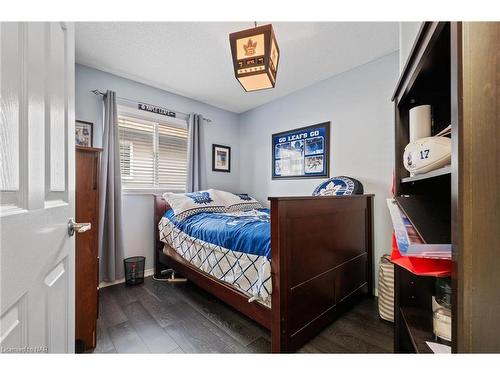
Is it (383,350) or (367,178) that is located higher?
(367,178)

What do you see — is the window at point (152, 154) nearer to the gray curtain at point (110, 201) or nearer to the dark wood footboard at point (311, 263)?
the gray curtain at point (110, 201)

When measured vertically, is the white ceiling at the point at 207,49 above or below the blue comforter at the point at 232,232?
above

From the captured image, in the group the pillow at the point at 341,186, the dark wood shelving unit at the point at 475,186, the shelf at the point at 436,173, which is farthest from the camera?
the pillow at the point at 341,186

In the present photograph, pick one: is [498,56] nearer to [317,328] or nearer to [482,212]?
[482,212]

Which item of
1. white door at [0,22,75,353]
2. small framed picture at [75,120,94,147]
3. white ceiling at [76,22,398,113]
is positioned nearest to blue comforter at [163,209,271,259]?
white door at [0,22,75,353]

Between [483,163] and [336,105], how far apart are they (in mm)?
2398

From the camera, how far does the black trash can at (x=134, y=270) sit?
2.46 metres

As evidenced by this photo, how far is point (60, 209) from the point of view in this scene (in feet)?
2.37

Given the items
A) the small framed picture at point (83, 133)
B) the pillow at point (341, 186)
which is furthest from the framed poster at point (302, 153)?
the small framed picture at point (83, 133)

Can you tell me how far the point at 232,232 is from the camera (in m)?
1.75

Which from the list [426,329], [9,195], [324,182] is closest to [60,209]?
[9,195]

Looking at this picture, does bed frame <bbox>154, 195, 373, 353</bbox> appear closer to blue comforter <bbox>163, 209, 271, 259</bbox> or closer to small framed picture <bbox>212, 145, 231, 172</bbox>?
blue comforter <bbox>163, 209, 271, 259</bbox>

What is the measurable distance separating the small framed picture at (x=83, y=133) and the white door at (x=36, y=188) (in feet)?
6.05

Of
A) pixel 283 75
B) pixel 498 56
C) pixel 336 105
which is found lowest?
pixel 498 56
